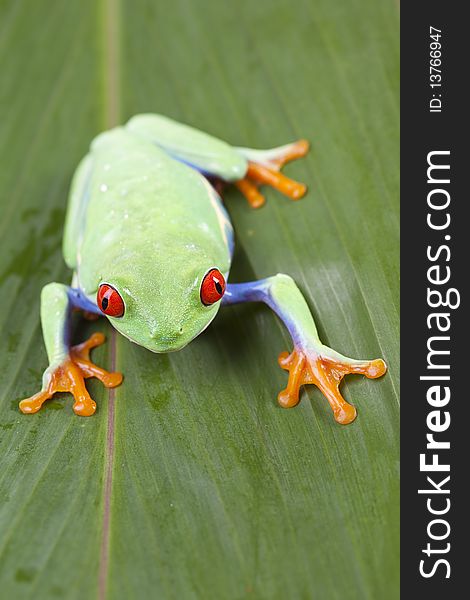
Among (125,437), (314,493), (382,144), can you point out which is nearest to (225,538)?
(314,493)

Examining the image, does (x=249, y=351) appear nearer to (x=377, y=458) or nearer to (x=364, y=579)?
(x=377, y=458)

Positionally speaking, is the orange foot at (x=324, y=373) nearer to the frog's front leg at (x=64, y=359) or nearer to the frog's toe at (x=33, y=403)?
the frog's front leg at (x=64, y=359)

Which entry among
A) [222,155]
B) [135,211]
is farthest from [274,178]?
[135,211]

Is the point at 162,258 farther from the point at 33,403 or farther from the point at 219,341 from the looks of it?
the point at 33,403

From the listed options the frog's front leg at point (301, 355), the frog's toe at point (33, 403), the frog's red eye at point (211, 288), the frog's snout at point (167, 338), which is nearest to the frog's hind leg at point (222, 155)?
the frog's front leg at point (301, 355)

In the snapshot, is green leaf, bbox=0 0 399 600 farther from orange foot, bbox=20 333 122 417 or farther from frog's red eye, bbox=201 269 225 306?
frog's red eye, bbox=201 269 225 306

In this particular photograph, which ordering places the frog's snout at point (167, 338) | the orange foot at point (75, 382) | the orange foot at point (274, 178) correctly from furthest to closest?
the orange foot at point (274, 178)
the orange foot at point (75, 382)
the frog's snout at point (167, 338)
